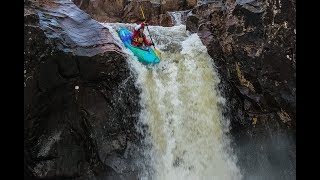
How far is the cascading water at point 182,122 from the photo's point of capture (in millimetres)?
7527

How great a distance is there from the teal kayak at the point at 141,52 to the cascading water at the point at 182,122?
0.13m

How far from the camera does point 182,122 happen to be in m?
7.73

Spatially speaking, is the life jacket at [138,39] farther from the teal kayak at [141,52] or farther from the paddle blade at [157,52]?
the paddle blade at [157,52]

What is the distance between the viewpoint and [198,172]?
7.60m

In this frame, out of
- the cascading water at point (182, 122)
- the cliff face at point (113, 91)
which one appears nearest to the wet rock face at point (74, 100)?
the cliff face at point (113, 91)

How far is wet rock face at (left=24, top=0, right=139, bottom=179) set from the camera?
6617 mm

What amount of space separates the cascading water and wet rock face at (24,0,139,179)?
0.40 m

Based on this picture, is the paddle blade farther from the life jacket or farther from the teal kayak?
the life jacket

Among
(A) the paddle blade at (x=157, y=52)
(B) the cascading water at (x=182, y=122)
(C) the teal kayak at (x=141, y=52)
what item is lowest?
(B) the cascading water at (x=182, y=122)

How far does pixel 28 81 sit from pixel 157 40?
13.7ft

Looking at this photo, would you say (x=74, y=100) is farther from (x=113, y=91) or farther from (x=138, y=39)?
(x=138, y=39)

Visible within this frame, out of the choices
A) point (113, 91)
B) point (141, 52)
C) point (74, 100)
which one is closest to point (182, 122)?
point (113, 91)

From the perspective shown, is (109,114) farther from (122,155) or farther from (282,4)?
(282,4)
